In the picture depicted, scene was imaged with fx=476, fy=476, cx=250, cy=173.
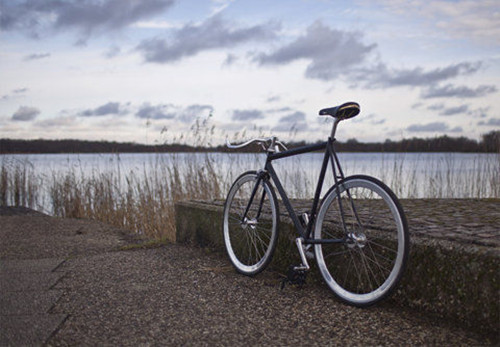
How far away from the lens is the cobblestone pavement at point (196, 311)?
2.48 meters

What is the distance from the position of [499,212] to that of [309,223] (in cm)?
204

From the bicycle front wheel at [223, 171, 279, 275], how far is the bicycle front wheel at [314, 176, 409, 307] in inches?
17.2

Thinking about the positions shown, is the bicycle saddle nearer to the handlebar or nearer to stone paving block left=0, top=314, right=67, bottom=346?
the handlebar

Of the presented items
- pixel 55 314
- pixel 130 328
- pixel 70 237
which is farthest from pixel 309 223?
pixel 70 237

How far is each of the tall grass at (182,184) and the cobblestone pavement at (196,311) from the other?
304cm

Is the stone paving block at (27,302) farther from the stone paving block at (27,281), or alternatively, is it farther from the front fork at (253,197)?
the front fork at (253,197)

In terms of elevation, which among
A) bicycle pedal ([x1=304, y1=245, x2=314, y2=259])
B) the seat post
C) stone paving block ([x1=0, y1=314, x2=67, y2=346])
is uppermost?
the seat post

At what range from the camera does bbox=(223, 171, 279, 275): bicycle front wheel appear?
356 cm

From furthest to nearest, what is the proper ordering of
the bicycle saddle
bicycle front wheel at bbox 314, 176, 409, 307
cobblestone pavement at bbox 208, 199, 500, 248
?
the bicycle saddle < cobblestone pavement at bbox 208, 199, 500, 248 < bicycle front wheel at bbox 314, 176, 409, 307

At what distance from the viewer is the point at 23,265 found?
441cm

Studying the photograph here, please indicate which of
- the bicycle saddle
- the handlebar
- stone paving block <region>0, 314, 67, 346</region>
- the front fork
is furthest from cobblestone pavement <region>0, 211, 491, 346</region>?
the bicycle saddle

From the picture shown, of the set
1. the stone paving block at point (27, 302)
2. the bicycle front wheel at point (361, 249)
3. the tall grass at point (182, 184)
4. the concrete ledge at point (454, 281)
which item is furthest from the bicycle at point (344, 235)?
the tall grass at point (182, 184)

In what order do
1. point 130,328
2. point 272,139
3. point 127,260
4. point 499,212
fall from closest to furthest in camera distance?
point 130,328, point 272,139, point 499,212, point 127,260

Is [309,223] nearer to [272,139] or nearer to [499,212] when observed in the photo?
[272,139]
